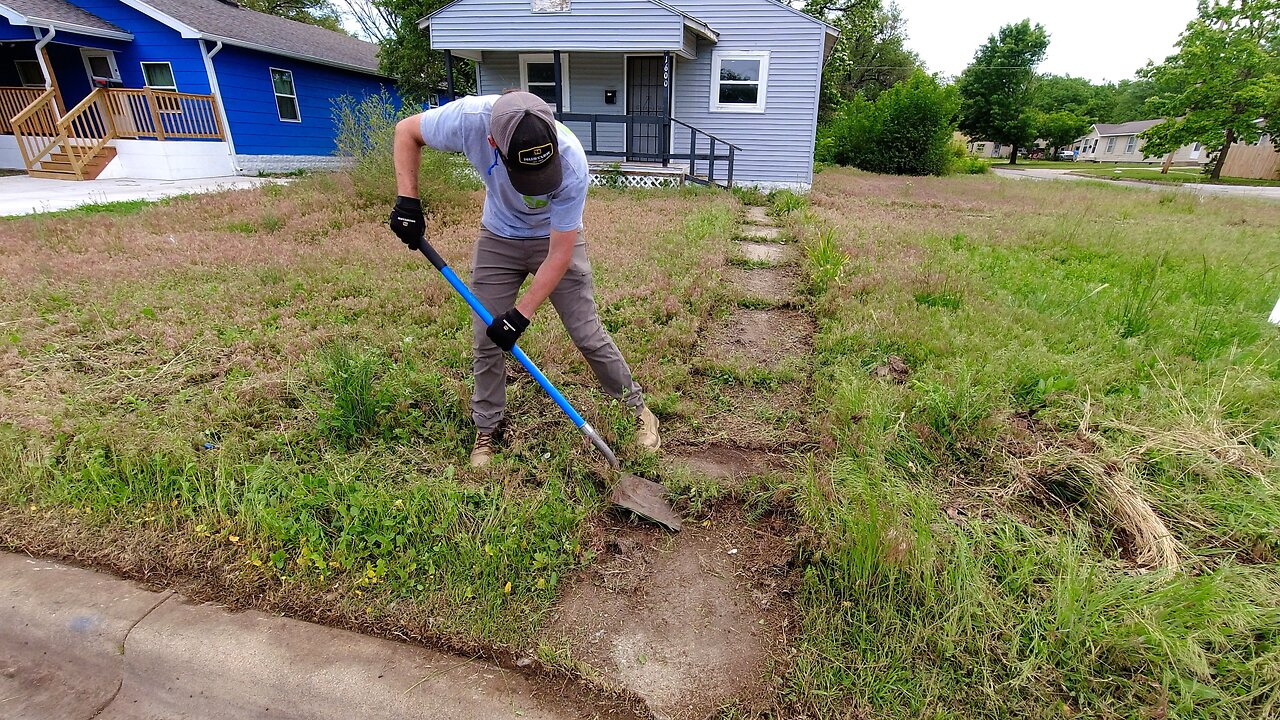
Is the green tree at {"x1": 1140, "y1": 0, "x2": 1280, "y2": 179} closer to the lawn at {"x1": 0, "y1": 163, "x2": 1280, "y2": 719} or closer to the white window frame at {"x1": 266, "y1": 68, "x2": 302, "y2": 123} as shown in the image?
the lawn at {"x1": 0, "y1": 163, "x2": 1280, "y2": 719}

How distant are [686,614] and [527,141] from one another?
1.71 m

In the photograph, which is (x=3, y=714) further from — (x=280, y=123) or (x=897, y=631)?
(x=280, y=123)

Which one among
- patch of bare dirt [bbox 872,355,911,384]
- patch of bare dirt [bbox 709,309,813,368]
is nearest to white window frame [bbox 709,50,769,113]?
patch of bare dirt [bbox 709,309,813,368]

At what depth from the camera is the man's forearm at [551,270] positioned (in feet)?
7.68

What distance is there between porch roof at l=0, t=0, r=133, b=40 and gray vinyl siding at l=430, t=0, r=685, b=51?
6.63 meters

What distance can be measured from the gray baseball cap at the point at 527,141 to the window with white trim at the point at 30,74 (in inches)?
688

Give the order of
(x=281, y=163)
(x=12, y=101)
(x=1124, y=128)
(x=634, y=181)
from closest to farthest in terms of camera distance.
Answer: (x=634, y=181)
(x=12, y=101)
(x=281, y=163)
(x=1124, y=128)

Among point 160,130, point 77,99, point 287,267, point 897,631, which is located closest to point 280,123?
point 160,130

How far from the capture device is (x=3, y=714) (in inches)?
69.6

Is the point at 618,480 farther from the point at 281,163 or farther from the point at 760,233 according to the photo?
the point at 281,163

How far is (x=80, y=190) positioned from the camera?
9.91 meters

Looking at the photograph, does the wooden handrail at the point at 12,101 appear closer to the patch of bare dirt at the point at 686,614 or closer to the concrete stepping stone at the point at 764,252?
the concrete stepping stone at the point at 764,252

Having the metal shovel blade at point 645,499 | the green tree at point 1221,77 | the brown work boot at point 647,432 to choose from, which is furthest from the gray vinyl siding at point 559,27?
the green tree at point 1221,77

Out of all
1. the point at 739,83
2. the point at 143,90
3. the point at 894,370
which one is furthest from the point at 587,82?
the point at 894,370
